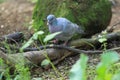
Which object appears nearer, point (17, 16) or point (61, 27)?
point (61, 27)

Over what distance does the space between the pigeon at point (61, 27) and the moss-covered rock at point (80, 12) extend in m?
0.53

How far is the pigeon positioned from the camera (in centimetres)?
409

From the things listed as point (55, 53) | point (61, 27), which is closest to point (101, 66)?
point (61, 27)

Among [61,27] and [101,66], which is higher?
[61,27]

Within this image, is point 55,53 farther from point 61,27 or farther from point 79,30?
point 79,30

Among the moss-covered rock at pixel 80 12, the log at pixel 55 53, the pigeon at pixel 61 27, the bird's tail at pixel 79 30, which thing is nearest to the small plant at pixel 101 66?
the log at pixel 55 53

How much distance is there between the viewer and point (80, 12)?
4.93 metres

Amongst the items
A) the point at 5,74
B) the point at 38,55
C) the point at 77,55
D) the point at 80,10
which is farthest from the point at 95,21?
the point at 5,74

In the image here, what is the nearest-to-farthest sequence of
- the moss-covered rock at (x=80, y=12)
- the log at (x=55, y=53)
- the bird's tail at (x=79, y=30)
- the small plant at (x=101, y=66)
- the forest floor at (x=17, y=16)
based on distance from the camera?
the small plant at (x=101, y=66), the log at (x=55, y=53), the bird's tail at (x=79, y=30), the moss-covered rock at (x=80, y=12), the forest floor at (x=17, y=16)

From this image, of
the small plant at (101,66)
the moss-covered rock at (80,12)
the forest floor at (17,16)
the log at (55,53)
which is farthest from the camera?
the forest floor at (17,16)

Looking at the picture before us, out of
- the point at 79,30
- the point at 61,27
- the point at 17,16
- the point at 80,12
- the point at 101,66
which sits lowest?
the point at 101,66

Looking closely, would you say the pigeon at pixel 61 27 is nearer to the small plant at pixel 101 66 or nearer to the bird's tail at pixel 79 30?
the bird's tail at pixel 79 30

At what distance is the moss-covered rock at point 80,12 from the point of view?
16.0 feet

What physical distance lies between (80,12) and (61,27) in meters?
0.86
